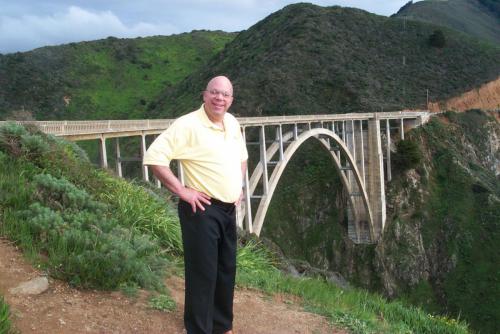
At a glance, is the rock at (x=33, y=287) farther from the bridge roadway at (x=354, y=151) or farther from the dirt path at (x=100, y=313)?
the bridge roadway at (x=354, y=151)

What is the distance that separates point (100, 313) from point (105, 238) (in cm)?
106

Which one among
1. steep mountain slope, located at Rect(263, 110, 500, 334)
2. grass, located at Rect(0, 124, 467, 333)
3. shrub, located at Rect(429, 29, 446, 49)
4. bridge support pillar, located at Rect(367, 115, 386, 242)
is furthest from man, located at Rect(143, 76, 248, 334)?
shrub, located at Rect(429, 29, 446, 49)

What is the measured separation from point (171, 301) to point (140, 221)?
2.11 m

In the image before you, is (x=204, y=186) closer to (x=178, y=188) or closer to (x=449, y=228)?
(x=178, y=188)

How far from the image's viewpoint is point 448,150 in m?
43.6

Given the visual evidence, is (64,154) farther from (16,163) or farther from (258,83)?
(258,83)

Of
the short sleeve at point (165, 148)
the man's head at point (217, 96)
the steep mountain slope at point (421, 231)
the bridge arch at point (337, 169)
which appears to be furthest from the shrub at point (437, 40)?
the short sleeve at point (165, 148)

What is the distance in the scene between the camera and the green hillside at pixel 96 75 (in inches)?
2518

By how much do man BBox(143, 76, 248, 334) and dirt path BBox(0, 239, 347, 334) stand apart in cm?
65

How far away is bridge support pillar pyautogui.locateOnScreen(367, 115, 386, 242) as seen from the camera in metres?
35.2

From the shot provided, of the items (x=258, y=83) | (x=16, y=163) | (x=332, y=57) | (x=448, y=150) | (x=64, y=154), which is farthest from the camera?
(x=332, y=57)

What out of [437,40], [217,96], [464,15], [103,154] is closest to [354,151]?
[103,154]

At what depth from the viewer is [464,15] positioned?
111688mm

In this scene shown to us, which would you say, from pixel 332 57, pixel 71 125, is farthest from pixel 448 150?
pixel 71 125
